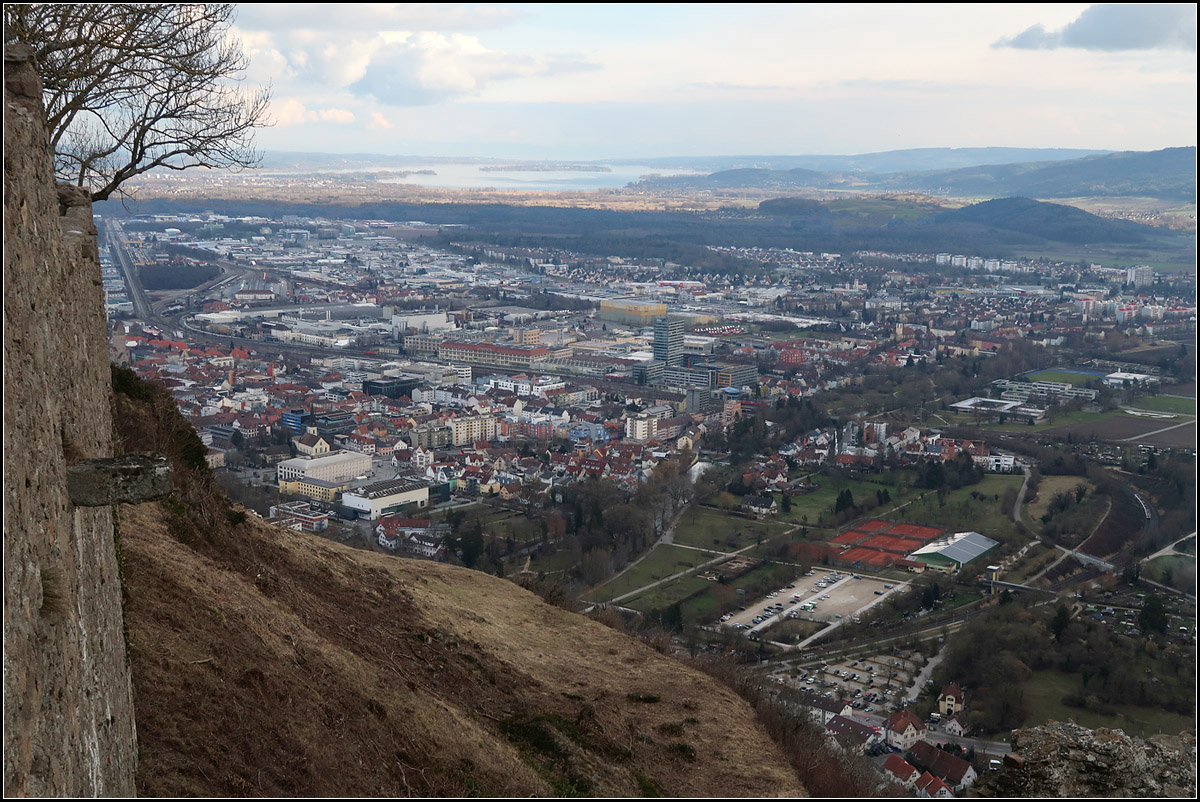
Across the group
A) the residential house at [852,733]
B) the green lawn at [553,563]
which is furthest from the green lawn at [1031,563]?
the residential house at [852,733]

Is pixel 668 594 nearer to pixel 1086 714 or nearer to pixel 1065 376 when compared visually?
pixel 1086 714

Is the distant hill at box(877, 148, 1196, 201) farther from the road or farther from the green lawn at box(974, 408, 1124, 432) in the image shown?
the road

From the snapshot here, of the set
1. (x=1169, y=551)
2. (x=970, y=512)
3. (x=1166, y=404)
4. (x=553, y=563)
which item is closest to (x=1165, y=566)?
(x=1169, y=551)

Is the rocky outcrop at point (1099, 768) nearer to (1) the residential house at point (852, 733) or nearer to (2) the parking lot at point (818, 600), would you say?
(1) the residential house at point (852, 733)

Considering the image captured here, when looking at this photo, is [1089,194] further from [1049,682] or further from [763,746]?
[763,746]

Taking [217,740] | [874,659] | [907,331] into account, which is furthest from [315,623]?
[907,331]

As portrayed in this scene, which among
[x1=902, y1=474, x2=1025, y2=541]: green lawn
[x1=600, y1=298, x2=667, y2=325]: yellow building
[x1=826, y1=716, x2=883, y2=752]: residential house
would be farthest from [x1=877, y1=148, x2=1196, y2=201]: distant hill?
[x1=826, y1=716, x2=883, y2=752]: residential house
